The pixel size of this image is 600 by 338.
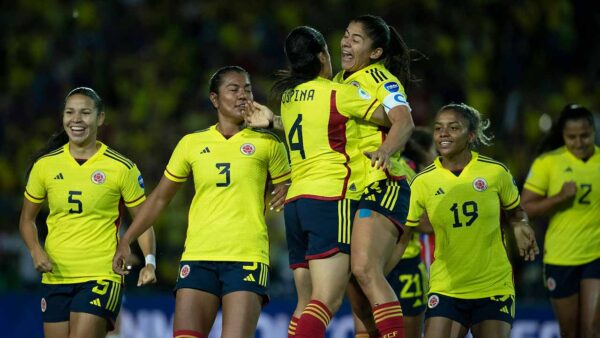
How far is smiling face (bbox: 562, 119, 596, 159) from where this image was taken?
9.44 metres

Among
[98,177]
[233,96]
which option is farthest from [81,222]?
[233,96]

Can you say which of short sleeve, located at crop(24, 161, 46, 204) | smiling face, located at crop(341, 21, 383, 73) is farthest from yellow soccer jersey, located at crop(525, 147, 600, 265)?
short sleeve, located at crop(24, 161, 46, 204)

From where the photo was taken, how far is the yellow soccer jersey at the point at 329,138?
689cm

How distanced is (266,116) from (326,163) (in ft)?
2.00

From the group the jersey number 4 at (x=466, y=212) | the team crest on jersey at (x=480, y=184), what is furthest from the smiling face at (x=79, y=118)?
the team crest on jersey at (x=480, y=184)

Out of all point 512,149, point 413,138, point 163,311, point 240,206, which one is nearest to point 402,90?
point 240,206

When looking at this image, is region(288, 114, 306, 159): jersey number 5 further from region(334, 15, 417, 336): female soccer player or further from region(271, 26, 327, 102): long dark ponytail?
region(334, 15, 417, 336): female soccer player

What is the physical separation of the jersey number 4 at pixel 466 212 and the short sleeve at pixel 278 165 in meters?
1.27

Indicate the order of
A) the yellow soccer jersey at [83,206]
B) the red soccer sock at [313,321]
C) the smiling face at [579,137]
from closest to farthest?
the red soccer sock at [313,321]
the yellow soccer jersey at [83,206]
the smiling face at [579,137]

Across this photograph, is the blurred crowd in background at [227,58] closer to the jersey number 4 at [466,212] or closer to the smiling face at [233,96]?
the jersey number 4 at [466,212]

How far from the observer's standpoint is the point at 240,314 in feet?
23.2

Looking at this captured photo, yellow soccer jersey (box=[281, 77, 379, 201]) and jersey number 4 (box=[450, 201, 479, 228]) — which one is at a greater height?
yellow soccer jersey (box=[281, 77, 379, 201])

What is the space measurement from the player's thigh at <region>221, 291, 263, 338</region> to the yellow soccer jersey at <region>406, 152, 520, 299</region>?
58.0 inches

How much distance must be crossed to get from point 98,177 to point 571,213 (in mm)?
4175
